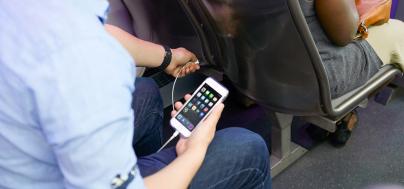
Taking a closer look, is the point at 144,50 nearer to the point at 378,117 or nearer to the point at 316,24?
the point at 316,24

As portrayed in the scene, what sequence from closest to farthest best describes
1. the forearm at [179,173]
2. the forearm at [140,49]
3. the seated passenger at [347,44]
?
the forearm at [179,173] < the seated passenger at [347,44] < the forearm at [140,49]

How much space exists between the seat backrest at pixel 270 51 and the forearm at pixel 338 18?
0.13m

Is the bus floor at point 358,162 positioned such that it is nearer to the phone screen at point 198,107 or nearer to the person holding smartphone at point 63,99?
the phone screen at point 198,107

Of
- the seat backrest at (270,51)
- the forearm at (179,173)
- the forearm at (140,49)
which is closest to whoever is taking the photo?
the forearm at (179,173)

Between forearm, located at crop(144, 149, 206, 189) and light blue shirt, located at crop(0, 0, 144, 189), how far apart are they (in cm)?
16

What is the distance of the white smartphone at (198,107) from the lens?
2.64 ft

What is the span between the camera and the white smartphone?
2.64ft

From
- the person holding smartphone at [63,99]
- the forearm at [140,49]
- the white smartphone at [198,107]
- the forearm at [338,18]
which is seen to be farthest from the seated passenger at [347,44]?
the person holding smartphone at [63,99]

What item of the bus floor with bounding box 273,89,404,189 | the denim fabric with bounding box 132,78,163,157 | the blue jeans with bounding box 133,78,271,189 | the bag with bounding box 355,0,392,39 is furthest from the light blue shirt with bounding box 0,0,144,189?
the bus floor with bounding box 273,89,404,189

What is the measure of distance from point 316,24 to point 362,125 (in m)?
0.65

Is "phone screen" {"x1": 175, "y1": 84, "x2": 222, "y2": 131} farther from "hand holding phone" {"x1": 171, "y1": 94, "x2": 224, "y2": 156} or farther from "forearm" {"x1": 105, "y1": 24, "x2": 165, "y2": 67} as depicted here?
"forearm" {"x1": 105, "y1": 24, "x2": 165, "y2": 67}

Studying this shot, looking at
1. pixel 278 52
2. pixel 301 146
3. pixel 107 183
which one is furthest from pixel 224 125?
pixel 107 183

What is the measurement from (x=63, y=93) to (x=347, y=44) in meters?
0.72

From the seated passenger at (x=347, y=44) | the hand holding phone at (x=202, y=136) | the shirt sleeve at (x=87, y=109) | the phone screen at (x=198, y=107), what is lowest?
the seated passenger at (x=347, y=44)
